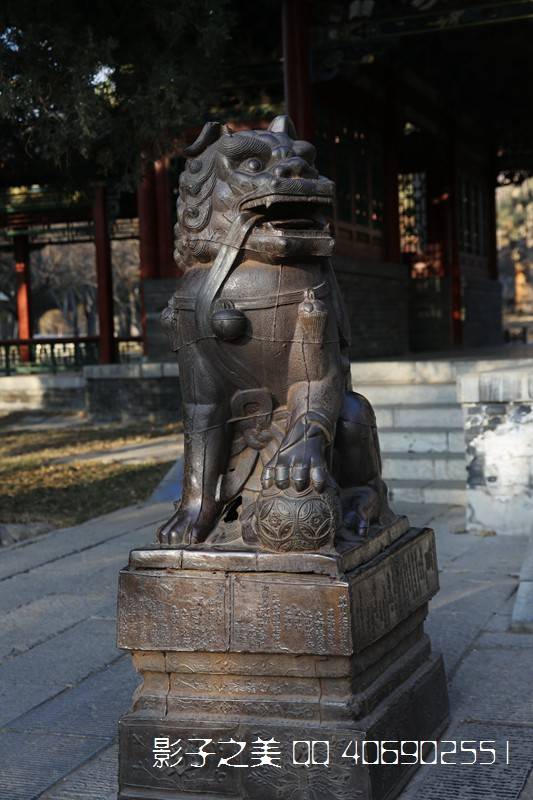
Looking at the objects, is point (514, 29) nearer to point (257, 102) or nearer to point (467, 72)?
point (467, 72)

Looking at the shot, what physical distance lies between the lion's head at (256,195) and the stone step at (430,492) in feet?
15.7

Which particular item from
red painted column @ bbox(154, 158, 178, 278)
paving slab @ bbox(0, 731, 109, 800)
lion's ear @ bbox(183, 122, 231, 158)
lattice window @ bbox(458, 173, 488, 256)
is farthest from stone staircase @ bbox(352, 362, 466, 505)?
lattice window @ bbox(458, 173, 488, 256)

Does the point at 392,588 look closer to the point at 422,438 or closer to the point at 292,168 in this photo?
the point at 292,168

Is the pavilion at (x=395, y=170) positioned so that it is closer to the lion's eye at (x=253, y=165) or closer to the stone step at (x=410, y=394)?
the stone step at (x=410, y=394)

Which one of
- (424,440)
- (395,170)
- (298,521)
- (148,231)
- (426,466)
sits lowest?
(426,466)

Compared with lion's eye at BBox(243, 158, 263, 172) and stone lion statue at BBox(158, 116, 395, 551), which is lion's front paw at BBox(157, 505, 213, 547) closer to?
stone lion statue at BBox(158, 116, 395, 551)

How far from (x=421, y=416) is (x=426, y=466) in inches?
30.5

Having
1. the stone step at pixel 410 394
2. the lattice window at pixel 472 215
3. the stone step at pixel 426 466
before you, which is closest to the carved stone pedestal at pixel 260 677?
the stone step at pixel 426 466

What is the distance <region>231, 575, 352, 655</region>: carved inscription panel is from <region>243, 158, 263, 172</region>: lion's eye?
1.28 m

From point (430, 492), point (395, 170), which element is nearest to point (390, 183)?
point (395, 170)

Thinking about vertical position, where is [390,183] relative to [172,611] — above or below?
above

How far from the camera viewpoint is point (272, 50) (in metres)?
12.9

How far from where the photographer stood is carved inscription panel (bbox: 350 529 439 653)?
293cm

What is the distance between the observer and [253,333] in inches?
125
